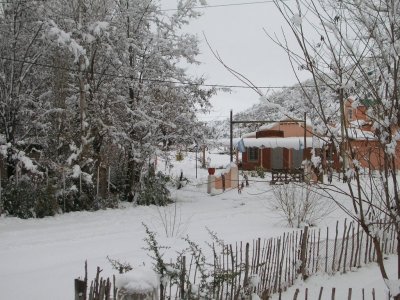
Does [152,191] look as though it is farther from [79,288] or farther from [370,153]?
[370,153]

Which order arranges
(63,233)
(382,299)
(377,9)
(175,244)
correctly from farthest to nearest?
(63,233), (175,244), (382,299), (377,9)

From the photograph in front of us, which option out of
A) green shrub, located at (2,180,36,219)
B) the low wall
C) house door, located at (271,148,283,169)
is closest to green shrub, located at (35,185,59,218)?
green shrub, located at (2,180,36,219)

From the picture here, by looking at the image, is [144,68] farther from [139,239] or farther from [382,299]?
[382,299]

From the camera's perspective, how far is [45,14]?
583 inches

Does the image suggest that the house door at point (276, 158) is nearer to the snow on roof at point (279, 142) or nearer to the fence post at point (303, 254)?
the snow on roof at point (279, 142)

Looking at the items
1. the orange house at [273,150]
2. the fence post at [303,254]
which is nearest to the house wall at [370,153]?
the fence post at [303,254]

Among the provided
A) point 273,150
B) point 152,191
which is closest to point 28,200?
point 152,191

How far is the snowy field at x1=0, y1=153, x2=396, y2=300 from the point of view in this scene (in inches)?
242

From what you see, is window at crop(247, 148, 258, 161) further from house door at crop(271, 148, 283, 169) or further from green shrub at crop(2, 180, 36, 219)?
green shrub at crop(2, 180, 36, 219)

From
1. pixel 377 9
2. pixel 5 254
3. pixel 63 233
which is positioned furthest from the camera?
pixel 63 233

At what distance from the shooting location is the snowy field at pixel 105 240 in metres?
6.16

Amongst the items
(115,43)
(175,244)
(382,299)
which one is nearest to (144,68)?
(115,43)

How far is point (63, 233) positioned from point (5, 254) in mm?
2376

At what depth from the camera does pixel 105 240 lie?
9602mm
